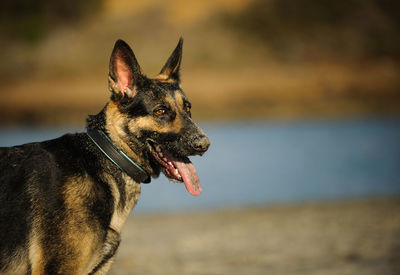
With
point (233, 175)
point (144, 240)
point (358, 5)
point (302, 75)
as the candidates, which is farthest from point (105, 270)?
point (358, 5)

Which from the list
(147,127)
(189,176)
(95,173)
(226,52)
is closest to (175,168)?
(189,176)

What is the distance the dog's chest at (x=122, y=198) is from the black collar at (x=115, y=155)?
2.8 inches

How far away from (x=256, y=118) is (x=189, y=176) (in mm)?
52670

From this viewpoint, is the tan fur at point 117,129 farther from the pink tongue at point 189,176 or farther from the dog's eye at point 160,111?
the pink tongue at point 189,176

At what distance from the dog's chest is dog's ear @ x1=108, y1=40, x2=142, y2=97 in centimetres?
85

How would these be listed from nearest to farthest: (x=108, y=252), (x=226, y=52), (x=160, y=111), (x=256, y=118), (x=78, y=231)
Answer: (x=78, y=231) < (x=108, y=252) < (x=160, y=111) < (x=256, y=118) < (x=226, y=52)

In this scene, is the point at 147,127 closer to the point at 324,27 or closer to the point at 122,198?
the point at 122,198

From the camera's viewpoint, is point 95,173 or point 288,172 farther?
point 288,172

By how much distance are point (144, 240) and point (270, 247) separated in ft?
11.3

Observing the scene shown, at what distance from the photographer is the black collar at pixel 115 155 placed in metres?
4.10

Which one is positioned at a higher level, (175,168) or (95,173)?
(175,168)

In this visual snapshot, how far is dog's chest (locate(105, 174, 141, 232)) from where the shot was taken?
4.00 meters

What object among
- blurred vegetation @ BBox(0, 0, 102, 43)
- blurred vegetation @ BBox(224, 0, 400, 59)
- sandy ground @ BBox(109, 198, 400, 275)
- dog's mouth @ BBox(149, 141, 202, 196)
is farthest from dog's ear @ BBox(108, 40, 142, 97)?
blurred vegetation @ BBox(0, 0, 102, 43)

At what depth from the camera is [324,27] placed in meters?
88.1
